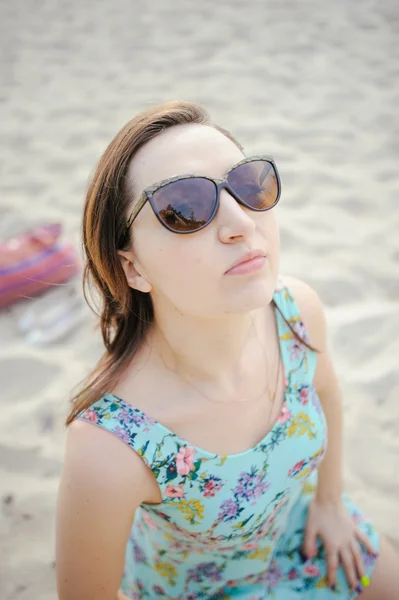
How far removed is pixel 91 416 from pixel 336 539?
0.82 m

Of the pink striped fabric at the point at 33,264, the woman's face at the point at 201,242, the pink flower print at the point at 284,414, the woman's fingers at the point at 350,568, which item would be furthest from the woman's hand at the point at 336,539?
the pink striped fabric at the point at 33,264

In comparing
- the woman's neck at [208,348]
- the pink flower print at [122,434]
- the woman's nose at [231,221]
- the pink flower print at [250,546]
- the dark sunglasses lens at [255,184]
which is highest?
the dark sunglasses lens at [255,184]

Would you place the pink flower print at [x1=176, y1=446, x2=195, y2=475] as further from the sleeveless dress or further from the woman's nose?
the woman's nose

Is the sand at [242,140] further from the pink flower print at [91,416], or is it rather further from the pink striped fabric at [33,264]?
the pink flower print at [91,416]

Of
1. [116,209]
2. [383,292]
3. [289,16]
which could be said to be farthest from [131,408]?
[289,16]

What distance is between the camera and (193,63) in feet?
17.4

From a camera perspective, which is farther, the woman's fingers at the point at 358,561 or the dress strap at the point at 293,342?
the woman's fingers at the point at 358,561

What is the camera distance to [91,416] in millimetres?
1278

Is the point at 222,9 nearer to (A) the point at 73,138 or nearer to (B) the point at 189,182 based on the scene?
(A) the point at 73,138

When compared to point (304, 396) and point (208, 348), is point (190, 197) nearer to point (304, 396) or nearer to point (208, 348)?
point (208, 348)

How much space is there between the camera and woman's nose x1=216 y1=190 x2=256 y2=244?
1.18 metres

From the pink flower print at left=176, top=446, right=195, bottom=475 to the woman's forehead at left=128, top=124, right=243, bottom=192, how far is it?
561 millimetres

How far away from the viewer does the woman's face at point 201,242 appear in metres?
1.18

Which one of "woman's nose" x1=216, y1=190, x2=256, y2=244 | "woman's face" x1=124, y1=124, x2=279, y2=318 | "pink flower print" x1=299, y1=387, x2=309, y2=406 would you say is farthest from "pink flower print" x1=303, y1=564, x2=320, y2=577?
"woman's nose" x1=216, y1=190, x2=256, y2=244
